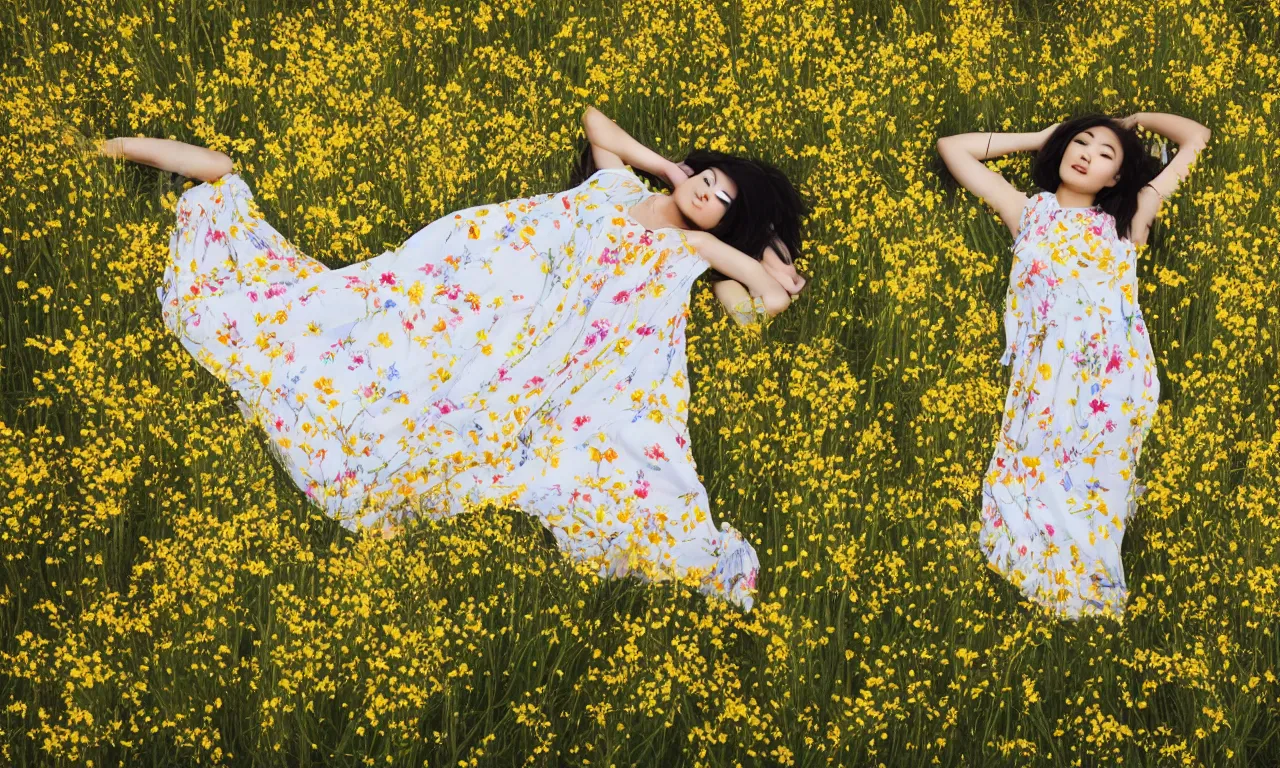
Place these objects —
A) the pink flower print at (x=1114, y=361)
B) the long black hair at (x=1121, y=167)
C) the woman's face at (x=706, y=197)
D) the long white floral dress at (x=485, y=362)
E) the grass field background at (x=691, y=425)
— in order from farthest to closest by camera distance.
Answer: the long black hair at (x=1121, y=167) < the woman's face at (x=706, y=197) < the pink flower print at (x=1114, y=361) < the long white floral dress at (x=485, y=362) < the grass field background at (x=691, y=425)

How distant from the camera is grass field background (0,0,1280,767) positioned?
124 inches

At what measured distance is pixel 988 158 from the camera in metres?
4.11

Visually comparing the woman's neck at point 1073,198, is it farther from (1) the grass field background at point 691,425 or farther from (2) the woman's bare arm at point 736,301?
(2) the woman's bare arm at point 736,301

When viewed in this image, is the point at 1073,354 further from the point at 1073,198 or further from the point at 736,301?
the point at 736,301

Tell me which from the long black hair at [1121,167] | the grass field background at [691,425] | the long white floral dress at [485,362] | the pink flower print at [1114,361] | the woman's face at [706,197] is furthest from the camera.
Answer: the long black hair at [1121,167]

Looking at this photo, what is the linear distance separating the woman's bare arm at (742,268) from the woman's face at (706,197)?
5 centimetres

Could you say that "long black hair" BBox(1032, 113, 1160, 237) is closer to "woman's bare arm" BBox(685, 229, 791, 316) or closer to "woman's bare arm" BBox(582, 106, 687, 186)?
"woman's bare arm" BBox(685, 229, 791, 316)

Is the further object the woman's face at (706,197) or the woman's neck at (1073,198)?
the woman's neck at (1073,198)

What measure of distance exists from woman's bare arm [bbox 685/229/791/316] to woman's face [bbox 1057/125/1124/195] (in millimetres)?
1000

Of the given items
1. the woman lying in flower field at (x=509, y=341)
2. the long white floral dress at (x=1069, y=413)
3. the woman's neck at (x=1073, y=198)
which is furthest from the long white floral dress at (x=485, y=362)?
the woman's neck at (x=1073, y=198)

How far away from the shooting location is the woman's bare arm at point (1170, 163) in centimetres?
395

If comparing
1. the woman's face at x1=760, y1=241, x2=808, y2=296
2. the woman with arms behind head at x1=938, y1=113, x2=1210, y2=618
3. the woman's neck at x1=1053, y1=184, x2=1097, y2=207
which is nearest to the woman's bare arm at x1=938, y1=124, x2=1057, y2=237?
the woman with arms behind head at x1=938, y1=113, x2=1210, y2=618

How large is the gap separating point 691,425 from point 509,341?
1.98 feet

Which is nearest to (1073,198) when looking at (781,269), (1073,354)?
(1073,354)
